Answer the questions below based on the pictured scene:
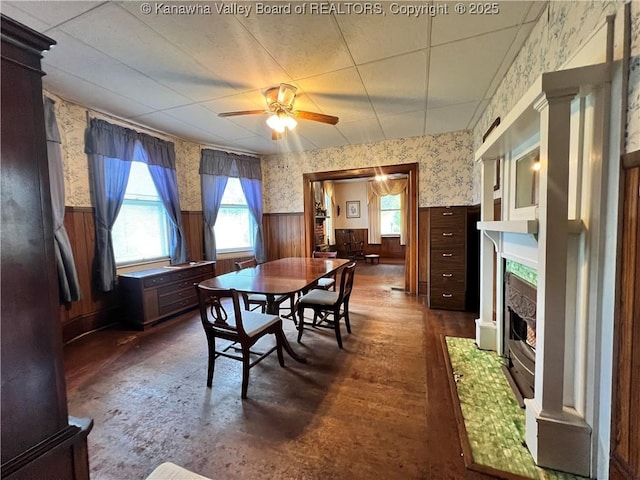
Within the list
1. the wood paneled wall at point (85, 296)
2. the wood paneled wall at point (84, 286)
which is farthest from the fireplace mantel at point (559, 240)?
the wood paneled wall at point (84, 286)

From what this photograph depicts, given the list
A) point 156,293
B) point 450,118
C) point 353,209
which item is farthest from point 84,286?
point 353,209

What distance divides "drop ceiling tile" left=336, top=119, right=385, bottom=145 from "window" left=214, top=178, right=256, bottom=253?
2.16m

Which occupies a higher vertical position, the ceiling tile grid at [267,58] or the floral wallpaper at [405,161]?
the ceiling tile grid at [267,58]

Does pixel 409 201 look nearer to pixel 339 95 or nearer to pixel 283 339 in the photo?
pixel 339 95

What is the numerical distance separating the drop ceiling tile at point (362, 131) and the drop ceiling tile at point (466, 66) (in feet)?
2.96

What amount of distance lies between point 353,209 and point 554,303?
743 cm

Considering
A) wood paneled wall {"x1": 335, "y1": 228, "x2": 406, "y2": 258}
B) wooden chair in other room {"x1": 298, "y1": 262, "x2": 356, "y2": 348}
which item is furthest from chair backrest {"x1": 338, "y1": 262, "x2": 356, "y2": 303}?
wood paneled wall {"x1": 335, "y1": 228, "x2": 406, "y2": 258}

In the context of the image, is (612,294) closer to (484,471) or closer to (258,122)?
(484,471)

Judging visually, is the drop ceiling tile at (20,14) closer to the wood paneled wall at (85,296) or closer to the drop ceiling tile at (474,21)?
the wood paneled wall at (85,296)

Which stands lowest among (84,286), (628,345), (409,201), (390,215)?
(84,286)

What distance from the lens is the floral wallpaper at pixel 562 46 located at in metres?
1.07

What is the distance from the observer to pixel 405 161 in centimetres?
445

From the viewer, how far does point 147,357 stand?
8.50 feet

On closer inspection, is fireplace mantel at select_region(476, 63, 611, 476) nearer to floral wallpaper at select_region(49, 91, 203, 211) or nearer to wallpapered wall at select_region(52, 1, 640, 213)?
wallpapered wall at select_region(52, 1, 640, 213)
